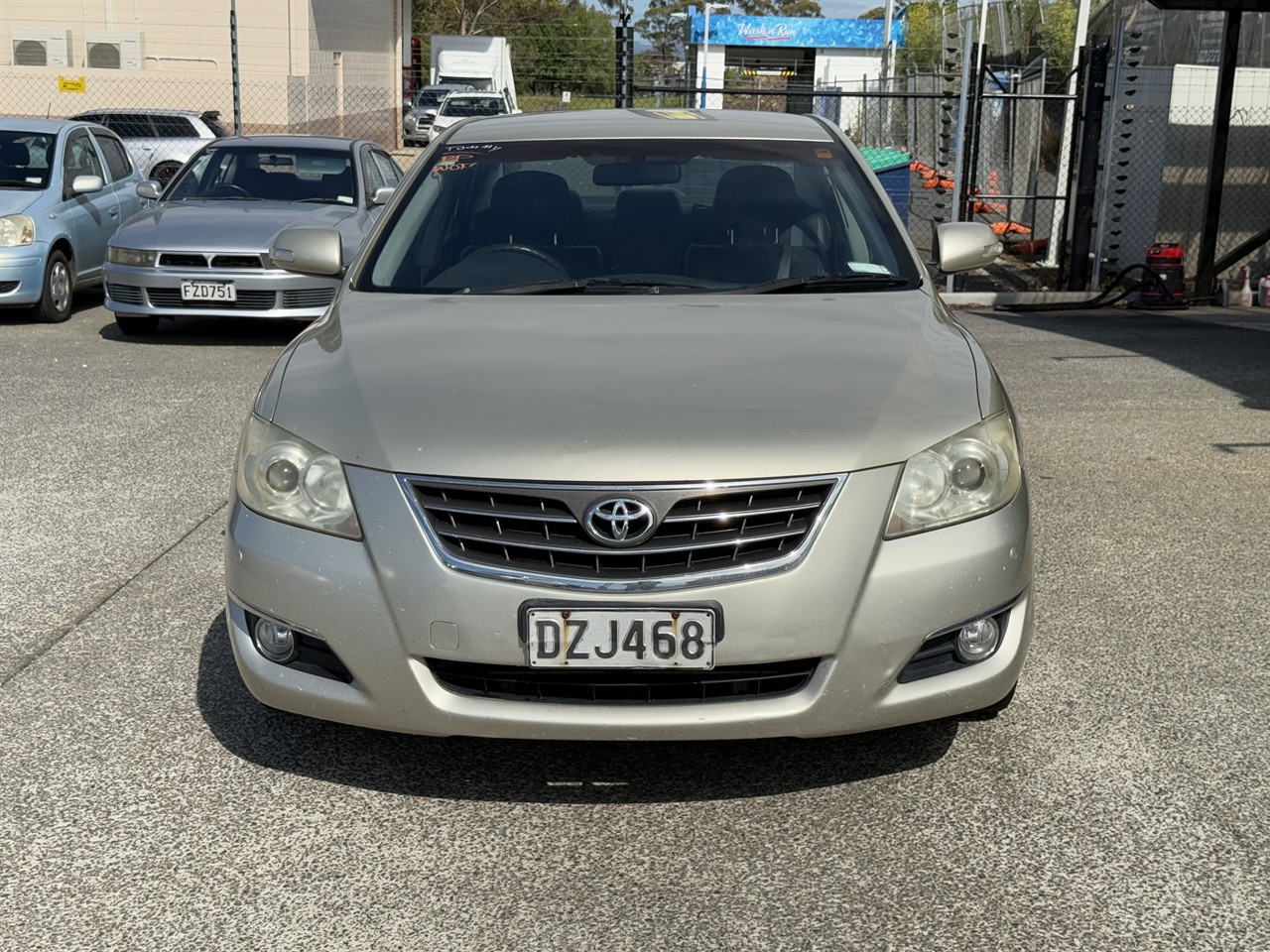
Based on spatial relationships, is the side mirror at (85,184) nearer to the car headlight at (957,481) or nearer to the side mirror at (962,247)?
the side mirror at (962,247)

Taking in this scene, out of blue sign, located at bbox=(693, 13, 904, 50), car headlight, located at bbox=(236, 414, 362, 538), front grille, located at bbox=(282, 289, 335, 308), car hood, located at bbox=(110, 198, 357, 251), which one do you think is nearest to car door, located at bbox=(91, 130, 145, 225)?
car hood, located at bbox=(110, 198, 357, 251)

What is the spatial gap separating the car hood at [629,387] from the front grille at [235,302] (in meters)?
6.61

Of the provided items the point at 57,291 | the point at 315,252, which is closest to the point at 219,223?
the point at 57,291

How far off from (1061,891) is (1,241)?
33.8ft

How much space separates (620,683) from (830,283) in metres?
1.69

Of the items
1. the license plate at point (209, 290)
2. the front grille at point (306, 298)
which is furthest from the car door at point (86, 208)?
the front grille at point (306, 298)

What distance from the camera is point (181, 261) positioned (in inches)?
418

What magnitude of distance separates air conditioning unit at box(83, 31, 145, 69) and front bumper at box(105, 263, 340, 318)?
22.4m

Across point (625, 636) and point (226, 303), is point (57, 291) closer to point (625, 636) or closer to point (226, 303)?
point (226, 303)

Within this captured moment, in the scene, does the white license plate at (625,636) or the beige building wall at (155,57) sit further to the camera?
the beige building wall at (155,57)

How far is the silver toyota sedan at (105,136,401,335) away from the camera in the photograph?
1055 centimetres

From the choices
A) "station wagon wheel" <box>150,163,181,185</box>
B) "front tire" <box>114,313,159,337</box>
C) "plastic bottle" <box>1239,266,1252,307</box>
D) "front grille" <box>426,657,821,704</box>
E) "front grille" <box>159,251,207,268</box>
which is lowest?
"front tire" <box>114,313,159,337</box>

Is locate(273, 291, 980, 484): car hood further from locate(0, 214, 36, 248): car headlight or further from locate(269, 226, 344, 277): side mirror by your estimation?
locate(0, 214, 36, 248): car headlight

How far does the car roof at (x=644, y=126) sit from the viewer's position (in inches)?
198
